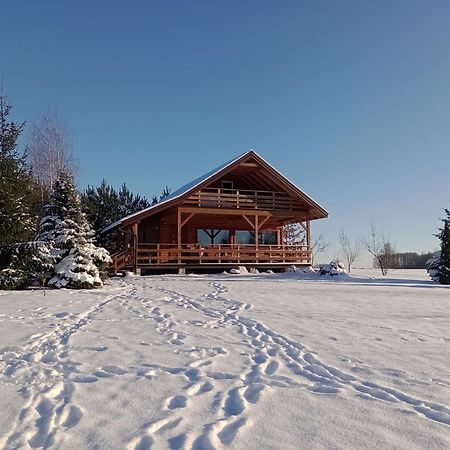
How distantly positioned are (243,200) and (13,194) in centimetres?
1287

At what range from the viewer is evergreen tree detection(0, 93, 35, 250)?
512 inches

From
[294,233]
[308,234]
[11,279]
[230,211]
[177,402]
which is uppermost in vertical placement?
[230,211]

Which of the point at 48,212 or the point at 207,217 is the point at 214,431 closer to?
the point at 48,212

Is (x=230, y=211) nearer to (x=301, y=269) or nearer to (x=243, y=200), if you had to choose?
(x=243, y=200)

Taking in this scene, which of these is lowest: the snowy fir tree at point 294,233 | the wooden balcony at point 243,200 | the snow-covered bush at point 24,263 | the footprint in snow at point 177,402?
the footprint in snow at point 177,402

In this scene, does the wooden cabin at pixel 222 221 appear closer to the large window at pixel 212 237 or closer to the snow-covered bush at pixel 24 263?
the large window at pixel 212 237

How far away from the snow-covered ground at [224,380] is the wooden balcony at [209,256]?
1327 centimetres

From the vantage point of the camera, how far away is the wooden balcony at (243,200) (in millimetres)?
23094

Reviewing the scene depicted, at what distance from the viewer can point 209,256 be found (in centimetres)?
2295

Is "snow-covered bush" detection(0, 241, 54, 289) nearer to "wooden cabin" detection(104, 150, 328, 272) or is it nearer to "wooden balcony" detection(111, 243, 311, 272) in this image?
"wooden cabin" detection(104, 150, 328, 272)

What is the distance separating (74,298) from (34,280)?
13.2 feet

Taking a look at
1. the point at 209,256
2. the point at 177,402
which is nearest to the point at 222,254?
the point at 209,256

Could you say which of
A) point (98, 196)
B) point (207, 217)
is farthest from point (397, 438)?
point (98, 196)

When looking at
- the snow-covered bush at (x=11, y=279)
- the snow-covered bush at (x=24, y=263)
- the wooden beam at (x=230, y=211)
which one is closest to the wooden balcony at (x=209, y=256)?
the wooden beam at (x=230, y=211)
